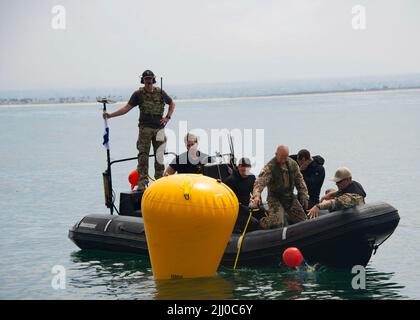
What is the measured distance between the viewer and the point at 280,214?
1598 centimetres

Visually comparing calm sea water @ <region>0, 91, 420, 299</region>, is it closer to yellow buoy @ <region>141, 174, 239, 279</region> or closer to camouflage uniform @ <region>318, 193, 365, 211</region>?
yellow buoy @ <region>141, 174, 239, 279</region>

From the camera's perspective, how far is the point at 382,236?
1540cm

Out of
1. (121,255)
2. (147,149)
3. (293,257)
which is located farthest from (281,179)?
(121,255)

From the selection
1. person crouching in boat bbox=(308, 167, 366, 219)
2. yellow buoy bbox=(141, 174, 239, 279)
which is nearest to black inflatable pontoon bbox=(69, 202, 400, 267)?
person crouching in boat bbox=(308, 167, 366, 219)

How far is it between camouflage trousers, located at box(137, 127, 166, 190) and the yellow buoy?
378cm

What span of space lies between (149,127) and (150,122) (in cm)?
10

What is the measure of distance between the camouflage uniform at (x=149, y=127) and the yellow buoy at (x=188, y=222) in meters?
3.80

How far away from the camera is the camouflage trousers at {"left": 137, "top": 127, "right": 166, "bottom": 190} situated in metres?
18.2

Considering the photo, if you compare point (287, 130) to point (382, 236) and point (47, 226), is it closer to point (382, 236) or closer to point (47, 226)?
point (47, 226)
